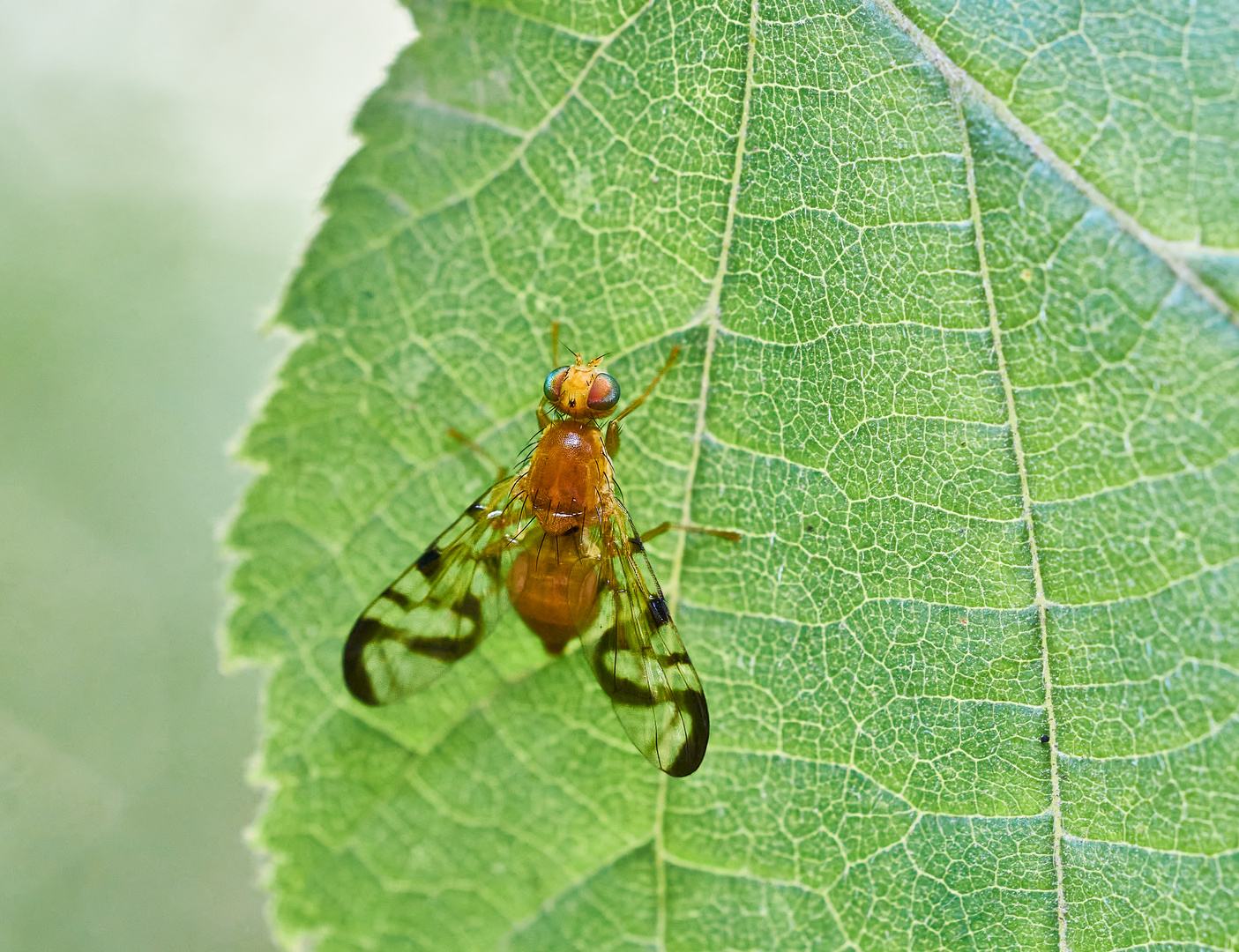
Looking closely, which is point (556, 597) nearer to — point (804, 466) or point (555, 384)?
point (555, 384)

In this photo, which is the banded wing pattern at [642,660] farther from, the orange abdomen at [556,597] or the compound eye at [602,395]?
the compound eye at [602,395]

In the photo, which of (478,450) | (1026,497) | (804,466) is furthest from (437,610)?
(1026,497)

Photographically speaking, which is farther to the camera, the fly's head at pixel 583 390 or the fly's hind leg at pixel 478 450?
the fly's hind leg at pixel 478 450

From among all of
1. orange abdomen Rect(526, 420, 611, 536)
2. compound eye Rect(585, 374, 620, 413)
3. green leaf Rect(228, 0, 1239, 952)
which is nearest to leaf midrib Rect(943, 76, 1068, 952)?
green leaf Rect(228, 0, 1239, 952)

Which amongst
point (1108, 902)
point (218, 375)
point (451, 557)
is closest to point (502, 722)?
point (451, 557)

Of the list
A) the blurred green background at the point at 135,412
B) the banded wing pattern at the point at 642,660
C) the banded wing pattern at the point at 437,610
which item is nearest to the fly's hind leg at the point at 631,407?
the banded wing pattern at the point at 642,660

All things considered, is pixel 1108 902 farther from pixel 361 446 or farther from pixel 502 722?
pixel 361 446
